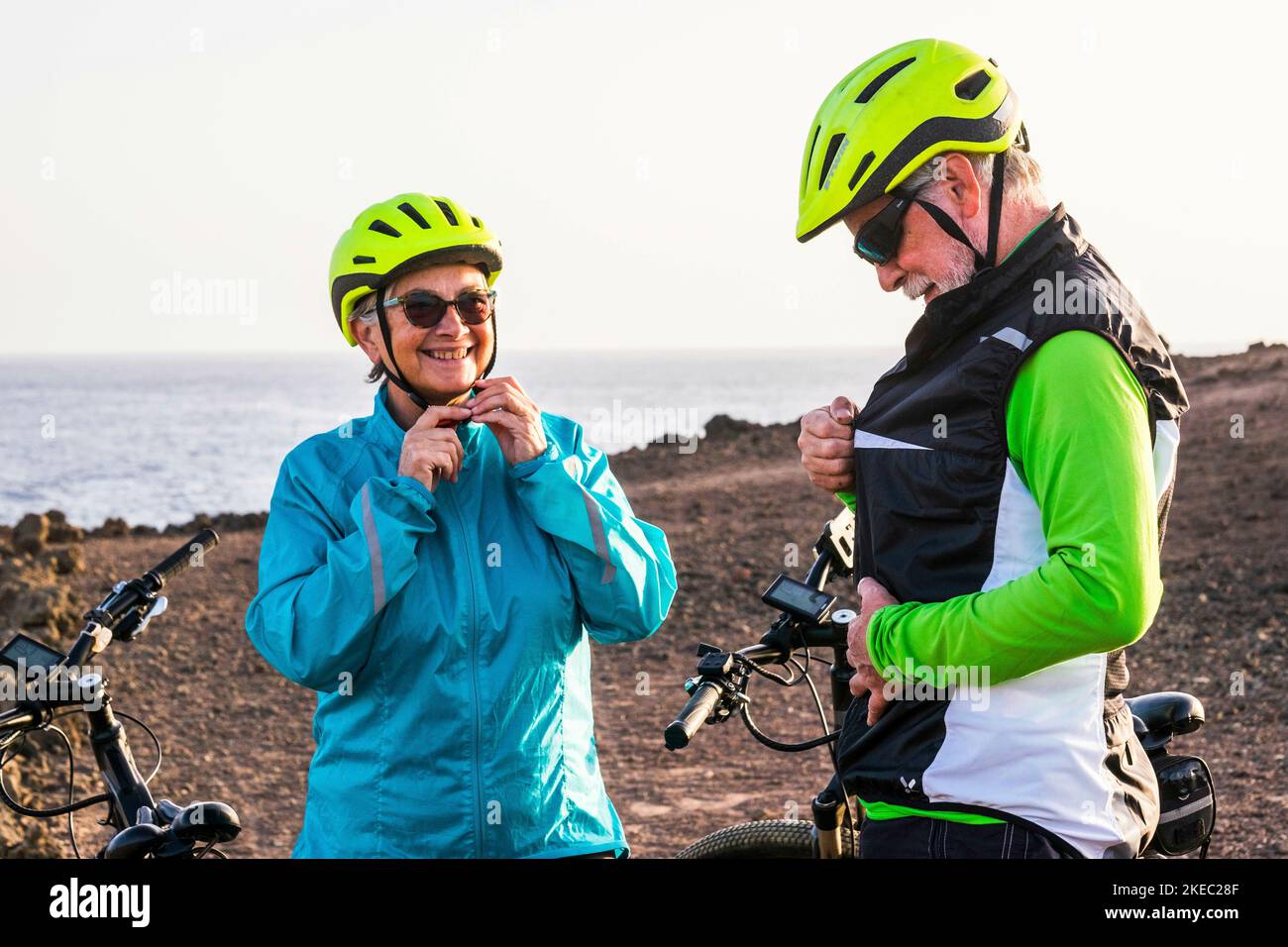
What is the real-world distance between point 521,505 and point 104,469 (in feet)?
159

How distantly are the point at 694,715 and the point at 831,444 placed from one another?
0.70 m

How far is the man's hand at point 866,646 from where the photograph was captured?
2.63 m

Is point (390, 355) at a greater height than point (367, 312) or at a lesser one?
lesser

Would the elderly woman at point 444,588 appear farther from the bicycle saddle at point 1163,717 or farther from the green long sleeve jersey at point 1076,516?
the bicycle saddle at point 1163,717

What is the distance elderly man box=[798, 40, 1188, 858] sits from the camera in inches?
92.0

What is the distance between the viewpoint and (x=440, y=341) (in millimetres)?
3254

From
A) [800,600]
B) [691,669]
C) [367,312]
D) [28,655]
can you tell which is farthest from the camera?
[691,669]

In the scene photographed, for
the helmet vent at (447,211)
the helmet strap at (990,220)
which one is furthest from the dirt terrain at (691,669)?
the helmet strap at (990,220)

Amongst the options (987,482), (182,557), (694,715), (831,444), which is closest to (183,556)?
(182,557)

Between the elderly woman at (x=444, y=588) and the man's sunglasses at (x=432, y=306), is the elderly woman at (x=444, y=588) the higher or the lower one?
the lower one

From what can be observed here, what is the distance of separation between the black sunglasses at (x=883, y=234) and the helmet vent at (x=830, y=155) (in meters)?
0.13

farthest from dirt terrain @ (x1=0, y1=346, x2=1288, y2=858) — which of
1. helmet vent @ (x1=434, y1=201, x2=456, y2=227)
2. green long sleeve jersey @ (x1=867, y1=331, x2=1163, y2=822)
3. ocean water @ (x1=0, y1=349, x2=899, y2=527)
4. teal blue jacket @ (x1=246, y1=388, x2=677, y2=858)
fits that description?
green long sleeve jersey @ (x1=867, y1=331, x2=1163, y2=822)

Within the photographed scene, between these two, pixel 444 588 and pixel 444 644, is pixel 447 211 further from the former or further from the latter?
pixel 444 644

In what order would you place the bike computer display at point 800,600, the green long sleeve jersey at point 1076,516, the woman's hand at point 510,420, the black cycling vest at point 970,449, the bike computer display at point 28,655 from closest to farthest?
1. the green long sleeve jersey at point 1076,516
2. the black cycling vest at point 970,449
3. the woman's hand at point 510,420
4. the bike computer display at point 800,600
5. the bike computer display at point 28,655
